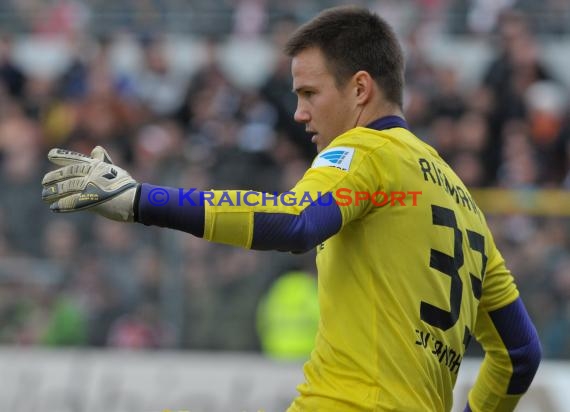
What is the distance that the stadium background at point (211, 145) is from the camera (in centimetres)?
966

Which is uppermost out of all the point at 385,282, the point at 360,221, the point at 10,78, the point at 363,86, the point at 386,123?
the point at 10,78

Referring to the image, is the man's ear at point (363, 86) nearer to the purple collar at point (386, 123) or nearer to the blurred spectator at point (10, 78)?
the purple collar at point (386, 123)

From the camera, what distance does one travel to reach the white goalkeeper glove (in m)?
3.40

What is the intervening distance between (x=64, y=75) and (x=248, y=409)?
5677 millimetres

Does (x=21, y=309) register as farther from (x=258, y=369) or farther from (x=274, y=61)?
(x=274, y=61)

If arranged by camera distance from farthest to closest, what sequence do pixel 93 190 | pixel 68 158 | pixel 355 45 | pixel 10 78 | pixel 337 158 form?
pixel 10 78 < pixel 355 45 < pixel 337 158 < pixel 68 158 < pixel 93 190

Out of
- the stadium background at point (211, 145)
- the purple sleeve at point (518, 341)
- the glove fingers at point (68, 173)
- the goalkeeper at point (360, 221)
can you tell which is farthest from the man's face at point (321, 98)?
the stadium background at point (211, 145)

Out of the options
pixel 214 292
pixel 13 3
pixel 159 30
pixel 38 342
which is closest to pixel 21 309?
pixel 38 342

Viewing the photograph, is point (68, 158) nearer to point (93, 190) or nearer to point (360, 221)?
point (93, 190)

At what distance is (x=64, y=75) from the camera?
12672mm

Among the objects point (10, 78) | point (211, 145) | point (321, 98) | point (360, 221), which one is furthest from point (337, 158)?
point (10, 78)

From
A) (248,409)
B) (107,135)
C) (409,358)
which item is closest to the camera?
(409,358)

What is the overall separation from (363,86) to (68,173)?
1.15 m

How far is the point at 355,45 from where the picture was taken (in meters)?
3.96
